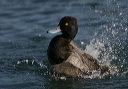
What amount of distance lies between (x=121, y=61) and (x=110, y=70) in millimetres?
904

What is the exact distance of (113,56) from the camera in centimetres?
816

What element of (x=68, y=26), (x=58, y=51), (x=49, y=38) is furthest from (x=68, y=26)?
(x=49, y=38)

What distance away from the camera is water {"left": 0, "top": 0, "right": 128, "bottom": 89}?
6.70 m

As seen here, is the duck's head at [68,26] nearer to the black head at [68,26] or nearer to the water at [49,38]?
the black head at [68,26]

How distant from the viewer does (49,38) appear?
975 centimetres

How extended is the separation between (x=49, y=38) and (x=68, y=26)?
2820 millimetres

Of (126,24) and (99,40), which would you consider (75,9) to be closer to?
(126,24)

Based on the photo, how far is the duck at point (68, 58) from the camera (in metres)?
6.70

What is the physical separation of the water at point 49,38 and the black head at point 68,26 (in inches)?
34.0

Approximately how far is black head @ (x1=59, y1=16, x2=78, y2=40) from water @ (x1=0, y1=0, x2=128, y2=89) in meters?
0.86

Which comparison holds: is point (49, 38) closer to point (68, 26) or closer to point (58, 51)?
point (68, 26)

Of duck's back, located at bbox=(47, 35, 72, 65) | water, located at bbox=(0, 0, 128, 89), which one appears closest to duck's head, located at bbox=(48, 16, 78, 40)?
duck's back, located at bbox=(47, 35, 72, 65)

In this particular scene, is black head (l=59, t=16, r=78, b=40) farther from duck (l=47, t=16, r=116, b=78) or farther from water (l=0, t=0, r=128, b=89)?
water (l=0, t=0, r=128, b=89)

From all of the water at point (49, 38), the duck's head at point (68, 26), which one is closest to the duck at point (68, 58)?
the duck's head at point (68, 26)
